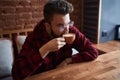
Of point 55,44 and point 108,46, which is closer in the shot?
point 55,44

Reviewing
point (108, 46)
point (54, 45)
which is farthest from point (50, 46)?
point (108, 46)

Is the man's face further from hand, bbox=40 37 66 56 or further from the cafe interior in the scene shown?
the cafe interior

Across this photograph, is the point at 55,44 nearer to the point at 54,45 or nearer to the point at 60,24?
the point at 54,45

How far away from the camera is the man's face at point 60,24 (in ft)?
3.87

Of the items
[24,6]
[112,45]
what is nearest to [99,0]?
[112,45]

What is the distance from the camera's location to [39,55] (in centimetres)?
111

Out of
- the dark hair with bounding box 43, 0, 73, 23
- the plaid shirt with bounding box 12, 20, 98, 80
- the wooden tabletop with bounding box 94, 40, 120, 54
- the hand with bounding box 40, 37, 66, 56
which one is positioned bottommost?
the wooden tabletop with bounding box 94, 40, 120, 54

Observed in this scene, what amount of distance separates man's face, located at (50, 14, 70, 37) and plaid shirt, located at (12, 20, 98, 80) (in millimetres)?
122

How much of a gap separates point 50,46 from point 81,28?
199cm

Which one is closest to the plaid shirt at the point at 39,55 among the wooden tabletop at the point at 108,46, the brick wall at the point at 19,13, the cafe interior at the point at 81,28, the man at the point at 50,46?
the man at the point at 50,46

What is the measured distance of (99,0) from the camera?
254 centimetres

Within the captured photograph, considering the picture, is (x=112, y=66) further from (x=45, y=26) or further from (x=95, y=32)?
(x=95, y=32)

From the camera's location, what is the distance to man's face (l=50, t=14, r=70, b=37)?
3.87 ft

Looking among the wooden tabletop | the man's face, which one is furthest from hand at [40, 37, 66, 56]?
the wooden tabletop
